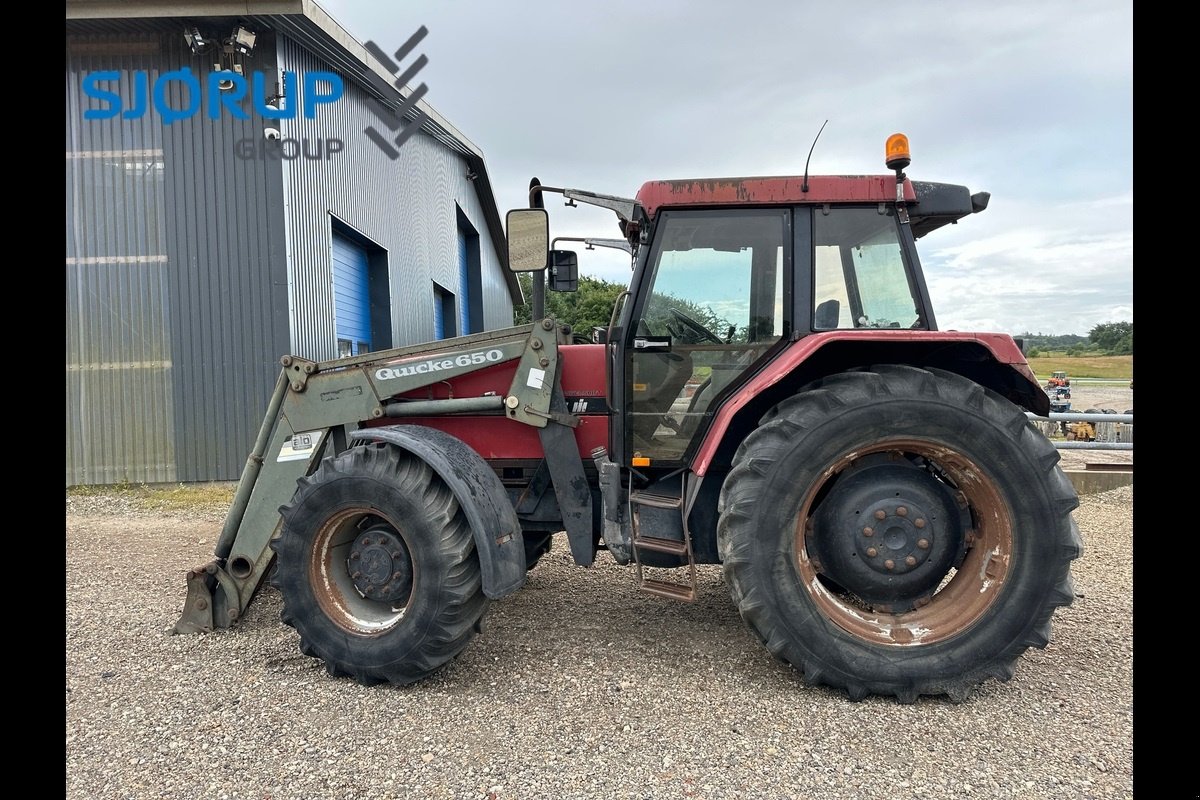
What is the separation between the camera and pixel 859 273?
3.18m

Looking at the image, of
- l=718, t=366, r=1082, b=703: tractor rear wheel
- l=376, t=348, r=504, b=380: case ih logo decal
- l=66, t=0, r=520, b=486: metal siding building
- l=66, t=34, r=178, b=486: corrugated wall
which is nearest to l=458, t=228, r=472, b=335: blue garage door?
l=66, t=0, r=520, b=486: metal siding building

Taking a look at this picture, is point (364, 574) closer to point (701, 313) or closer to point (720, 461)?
point (720, 461)

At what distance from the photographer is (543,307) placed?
3.24m

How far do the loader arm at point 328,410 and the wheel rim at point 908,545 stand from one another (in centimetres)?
140

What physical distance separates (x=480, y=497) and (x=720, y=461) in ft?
3.87

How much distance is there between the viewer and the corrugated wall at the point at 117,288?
8.04 metres

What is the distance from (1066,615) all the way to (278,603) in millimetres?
4647

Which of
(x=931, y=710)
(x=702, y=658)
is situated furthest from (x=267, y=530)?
(x=931, y=710)

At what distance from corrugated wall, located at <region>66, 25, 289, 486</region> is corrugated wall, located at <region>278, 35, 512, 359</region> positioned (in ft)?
1.33

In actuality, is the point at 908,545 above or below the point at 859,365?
below

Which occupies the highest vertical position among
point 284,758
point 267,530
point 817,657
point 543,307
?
point 543,307

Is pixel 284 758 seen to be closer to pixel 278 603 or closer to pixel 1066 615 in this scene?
pixel 278 603

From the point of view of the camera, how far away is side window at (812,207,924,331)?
3.13 metres

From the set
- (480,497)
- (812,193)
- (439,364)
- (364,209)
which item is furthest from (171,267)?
(812,193)
